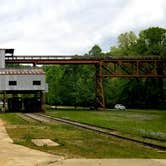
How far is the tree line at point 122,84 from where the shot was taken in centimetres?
10888

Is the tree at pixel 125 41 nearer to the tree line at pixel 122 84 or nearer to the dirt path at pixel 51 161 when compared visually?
the tree line at pixel 122 84

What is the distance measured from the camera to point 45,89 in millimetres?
84750

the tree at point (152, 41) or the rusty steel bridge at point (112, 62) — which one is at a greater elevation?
the tree at point (152, 41)

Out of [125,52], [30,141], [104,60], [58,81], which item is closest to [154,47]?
[125,52]

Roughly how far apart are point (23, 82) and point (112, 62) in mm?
20690

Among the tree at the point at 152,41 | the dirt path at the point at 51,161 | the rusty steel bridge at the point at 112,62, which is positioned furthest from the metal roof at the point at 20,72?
the dirt path at the point at 51,161

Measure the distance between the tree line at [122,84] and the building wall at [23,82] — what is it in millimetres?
28814

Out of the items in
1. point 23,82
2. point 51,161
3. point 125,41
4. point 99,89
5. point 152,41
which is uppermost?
point 125,41

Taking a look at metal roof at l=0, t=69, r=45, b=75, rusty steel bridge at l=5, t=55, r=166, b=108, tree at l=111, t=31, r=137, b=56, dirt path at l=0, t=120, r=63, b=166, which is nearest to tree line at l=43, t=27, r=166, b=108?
tree at l=111, t=31, r=137, b=56

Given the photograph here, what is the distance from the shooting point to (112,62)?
96438mm

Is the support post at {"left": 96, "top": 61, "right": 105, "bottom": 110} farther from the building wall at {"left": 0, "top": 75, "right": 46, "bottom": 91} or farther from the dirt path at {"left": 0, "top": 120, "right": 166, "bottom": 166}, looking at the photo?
the dirt path at {"left": 0, "top": 120, "right": 166, "bottom": 166}

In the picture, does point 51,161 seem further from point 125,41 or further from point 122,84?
point 125,41

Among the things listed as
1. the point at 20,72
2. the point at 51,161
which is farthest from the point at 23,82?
the point at 51,161

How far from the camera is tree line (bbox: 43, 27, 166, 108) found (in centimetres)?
10888
